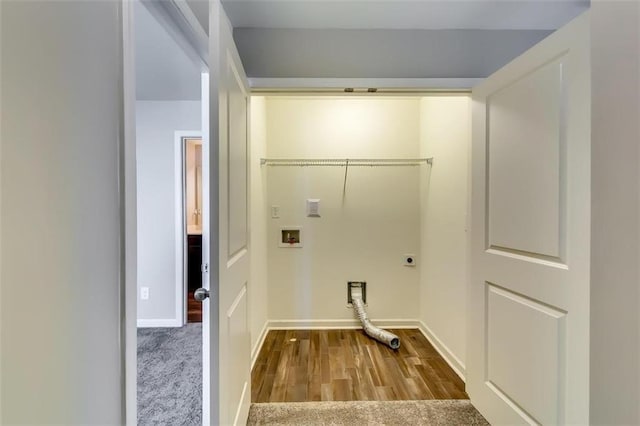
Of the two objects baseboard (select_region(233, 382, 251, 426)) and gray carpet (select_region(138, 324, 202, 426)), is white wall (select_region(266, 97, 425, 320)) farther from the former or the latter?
baseboard (select_region(233, 382, 251, 426))

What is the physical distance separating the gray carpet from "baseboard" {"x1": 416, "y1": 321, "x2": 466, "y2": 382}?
1.84m

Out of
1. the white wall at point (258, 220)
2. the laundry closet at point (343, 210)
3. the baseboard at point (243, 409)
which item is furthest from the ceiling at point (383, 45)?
the baseboard at point (243, 409)

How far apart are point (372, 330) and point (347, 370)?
61 centimetres

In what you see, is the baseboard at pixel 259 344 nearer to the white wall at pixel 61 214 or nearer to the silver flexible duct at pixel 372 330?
the silver flexible duct at pixel 372 330

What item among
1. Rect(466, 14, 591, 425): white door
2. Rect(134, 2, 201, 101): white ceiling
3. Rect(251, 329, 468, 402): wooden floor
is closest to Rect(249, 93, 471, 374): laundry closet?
Rect(251, 329, 468, 402): wooden floor

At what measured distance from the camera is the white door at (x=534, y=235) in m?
1.13

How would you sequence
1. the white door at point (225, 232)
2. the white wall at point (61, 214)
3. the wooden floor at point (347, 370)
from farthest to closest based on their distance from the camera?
the wooden floor at point (347, 370)
the white door at point (225, 232)
the white wall at point (61, 214)

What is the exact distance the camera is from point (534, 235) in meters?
1.31

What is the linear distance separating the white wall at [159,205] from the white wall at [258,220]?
2.57ft

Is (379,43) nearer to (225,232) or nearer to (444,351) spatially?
(225,232)

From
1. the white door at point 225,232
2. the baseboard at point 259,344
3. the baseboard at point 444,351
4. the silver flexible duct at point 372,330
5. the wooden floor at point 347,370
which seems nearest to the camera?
the white door at point 225,232

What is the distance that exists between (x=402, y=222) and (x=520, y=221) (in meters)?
1.58

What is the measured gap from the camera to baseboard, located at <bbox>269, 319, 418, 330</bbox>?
2922mm

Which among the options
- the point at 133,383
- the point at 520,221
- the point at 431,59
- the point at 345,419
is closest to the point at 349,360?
the point at 345,419
